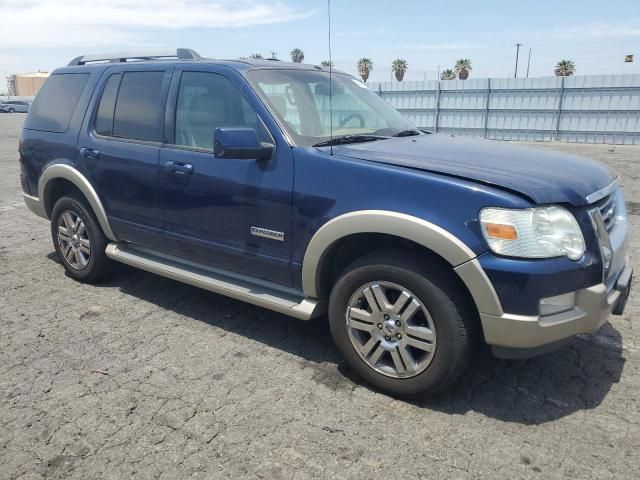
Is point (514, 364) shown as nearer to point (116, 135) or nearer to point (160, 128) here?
point (160, 128)

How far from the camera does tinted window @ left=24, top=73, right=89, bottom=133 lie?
477 centimetres

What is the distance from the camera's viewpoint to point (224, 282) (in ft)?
12.3

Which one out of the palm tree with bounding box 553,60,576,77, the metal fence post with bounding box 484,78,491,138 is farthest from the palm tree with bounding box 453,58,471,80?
the metal fence post with bounding box 484,78,491,138

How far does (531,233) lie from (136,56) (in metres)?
3.63

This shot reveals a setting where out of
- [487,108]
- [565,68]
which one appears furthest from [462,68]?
[487,108]

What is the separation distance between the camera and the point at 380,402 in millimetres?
3045

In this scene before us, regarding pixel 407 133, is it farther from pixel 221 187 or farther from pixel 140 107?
pixel 140 107

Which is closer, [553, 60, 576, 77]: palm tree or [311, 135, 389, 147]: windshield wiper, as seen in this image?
[311, 135, 389, 147]: windshield wiper

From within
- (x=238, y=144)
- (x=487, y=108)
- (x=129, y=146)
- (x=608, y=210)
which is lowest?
(x=487, y=108)

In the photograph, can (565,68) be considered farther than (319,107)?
Yes

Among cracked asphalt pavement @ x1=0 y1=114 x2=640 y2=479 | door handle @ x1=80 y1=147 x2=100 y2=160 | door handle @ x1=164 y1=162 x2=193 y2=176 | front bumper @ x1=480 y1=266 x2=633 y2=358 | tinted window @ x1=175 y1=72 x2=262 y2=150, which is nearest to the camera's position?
cracked asphalt pavement @ x1=0 y1=114 x2=640 y2=479

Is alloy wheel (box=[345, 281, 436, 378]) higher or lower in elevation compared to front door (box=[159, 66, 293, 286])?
lower

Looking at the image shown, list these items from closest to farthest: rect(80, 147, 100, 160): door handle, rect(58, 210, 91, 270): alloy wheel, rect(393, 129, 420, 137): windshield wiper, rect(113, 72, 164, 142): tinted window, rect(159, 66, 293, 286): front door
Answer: rect(159, 66, 293, 286): front door
rect(393, 129, 420, 137): windshield wiper
rect(113, 72, 164, 142): tinted window
rect(80, 147, 100, 160): door handle
rect(58, 210, 91, 270): alloy wheel

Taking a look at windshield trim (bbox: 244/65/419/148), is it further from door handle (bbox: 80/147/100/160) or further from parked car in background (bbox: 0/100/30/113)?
parked car in background (bbox: 0/100/30/113)
